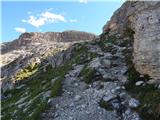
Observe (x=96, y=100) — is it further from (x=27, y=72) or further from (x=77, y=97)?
(x=27, y=72)

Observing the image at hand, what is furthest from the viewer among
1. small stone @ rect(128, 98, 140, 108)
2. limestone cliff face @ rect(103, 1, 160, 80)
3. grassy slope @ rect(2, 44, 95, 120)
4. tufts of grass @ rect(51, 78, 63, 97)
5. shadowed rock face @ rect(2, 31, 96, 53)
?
shadowed rock face @ rect(2, 31, 96, 53)

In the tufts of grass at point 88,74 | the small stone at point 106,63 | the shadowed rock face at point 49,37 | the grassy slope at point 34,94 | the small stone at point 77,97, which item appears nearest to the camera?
the small stone at point 77,97

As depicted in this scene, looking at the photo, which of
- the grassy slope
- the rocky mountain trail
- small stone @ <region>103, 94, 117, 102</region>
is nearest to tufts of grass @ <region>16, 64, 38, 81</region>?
the grassy slope

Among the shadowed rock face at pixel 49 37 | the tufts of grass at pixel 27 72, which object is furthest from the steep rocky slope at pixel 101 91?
the shadowed rock face at pixel 49 37

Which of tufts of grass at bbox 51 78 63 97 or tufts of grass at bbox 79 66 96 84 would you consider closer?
tufts of grass at bbox 51 78 63 97

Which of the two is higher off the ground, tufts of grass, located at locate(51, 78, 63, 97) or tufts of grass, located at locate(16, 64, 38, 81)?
tufts of grass, located at locate(51, 78, 63, 97)

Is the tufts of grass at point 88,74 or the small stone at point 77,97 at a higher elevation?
the tufts of grass at point 88,74

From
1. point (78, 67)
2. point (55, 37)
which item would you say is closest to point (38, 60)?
point (78, 67)

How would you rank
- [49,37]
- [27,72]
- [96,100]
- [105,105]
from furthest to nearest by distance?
[49,37] < [27,72] < [96,100] < [105,105]

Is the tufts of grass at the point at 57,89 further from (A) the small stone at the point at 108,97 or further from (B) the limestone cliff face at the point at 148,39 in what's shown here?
(B) the limestone cliff face at the point at 148,39

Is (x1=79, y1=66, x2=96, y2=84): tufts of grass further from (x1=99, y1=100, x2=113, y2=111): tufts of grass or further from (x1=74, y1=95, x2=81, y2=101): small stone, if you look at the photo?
(x1=99, y1=100, x2=113, y2=111): tufts of grass

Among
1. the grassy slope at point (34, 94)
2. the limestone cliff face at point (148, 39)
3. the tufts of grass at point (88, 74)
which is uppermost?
the limestone cliff face at point (148, 39)

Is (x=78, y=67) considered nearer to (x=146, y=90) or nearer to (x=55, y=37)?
(x=146, y=90)

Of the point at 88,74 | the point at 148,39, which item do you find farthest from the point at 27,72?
the point at 148,39
